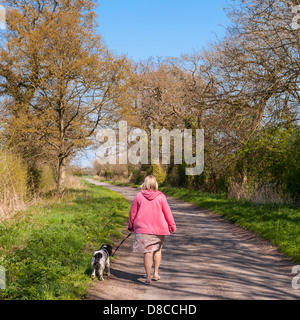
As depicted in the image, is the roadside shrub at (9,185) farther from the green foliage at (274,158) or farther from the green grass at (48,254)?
the green foliage at (274,158)

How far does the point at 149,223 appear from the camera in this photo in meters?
6.80

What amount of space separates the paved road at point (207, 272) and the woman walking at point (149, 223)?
1.73 ft

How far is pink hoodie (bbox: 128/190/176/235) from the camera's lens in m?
6.79

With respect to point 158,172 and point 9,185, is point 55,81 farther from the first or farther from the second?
point 158,172

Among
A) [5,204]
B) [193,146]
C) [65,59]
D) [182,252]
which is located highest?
[65,59]

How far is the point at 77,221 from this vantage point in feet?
38.0

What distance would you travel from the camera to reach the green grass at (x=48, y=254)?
5.88m

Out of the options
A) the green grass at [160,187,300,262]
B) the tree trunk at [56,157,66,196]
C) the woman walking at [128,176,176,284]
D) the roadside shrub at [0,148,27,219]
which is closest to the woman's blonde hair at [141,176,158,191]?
the woman walking at [128,176,176,284]

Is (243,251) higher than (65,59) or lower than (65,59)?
lower

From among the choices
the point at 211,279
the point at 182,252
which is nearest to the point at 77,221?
the point at 182,252

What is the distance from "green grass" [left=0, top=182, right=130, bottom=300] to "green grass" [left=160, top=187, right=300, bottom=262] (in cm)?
434

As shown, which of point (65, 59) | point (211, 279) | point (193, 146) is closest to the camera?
point (211, 279)
